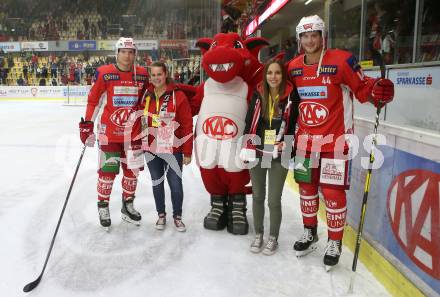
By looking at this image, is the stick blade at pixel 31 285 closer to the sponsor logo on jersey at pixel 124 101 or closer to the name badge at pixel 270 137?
the sponsor logo on jersey at pixel 124 101

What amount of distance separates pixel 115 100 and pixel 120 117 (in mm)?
111

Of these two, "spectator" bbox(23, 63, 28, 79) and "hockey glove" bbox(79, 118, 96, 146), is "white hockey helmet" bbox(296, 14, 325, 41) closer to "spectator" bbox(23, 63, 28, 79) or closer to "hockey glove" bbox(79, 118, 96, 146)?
"hockey glove" bbox(79, 118, 96, 146)

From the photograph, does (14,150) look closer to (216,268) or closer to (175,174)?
(175,174)

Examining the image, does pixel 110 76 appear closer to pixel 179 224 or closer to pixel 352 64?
pixel 179 224

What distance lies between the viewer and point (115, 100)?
2.57 meters

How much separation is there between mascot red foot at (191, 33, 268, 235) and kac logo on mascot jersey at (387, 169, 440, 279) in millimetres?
967

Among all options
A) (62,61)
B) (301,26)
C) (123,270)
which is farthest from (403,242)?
(62,61)

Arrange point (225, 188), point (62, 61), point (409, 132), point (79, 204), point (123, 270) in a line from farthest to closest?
point (62, 61), point (79, 204), point (225, 188), point (123, 270), point (409, 132)

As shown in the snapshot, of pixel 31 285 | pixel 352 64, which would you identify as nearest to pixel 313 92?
pixel 352 64

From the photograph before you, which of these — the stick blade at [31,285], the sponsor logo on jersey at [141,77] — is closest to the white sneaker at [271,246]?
the stick blade at [31,285]

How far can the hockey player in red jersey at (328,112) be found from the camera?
2.06 metres

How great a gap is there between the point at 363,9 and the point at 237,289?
15.3 ft

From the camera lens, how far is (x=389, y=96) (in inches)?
74.1

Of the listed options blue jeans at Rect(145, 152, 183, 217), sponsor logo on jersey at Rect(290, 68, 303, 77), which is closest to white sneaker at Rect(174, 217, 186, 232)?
blue jeans at Rect(145, 152, 183, 217)
